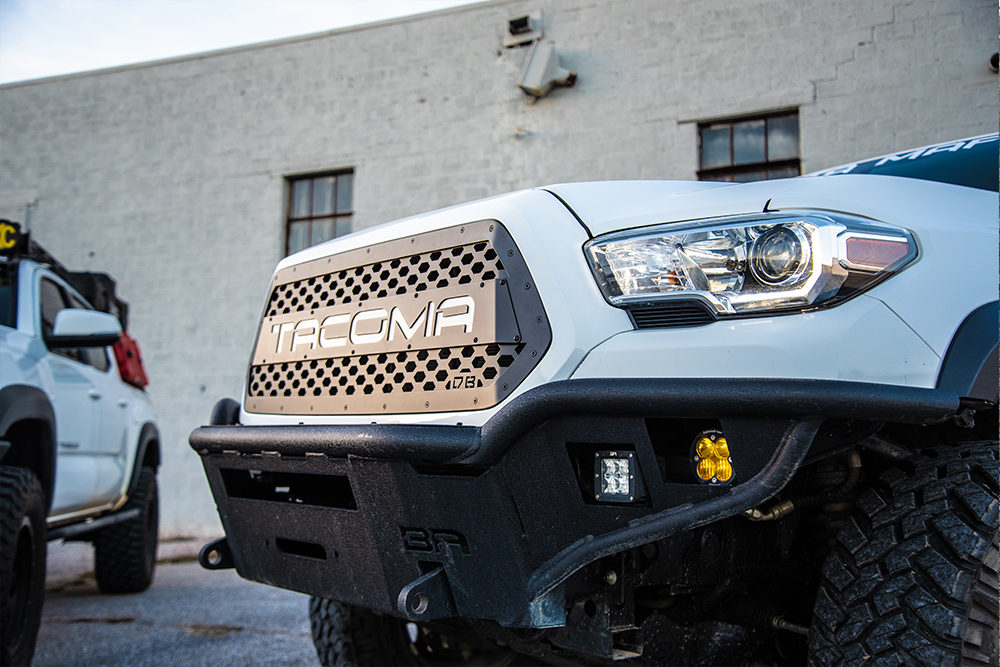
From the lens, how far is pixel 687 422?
1663mm

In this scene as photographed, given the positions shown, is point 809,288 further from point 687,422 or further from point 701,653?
point 701,653

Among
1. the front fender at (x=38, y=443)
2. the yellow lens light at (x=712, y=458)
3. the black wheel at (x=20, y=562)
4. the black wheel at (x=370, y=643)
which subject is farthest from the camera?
the front fender at (x=38, y=443)

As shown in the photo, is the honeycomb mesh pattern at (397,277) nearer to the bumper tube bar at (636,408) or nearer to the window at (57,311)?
the bumper tube bar at (636,408)

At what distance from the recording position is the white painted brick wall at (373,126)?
7.57 m

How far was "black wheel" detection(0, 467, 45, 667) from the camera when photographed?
2.95 m

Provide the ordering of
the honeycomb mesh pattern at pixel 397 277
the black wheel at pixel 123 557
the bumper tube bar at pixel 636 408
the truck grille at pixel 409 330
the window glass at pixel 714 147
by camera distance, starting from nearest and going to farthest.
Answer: the bumper tube bar at pixel 636 408 < the truck grille at pixel 409 330 < the honeycomb mesh pattern at pixel 397 277 < the black wheel at pixel 123 557 < the window glass at pixel 714 147

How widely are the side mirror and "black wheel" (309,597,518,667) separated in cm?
199

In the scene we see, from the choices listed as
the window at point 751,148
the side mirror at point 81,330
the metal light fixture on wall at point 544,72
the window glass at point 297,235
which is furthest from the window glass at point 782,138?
the side mirror at point 81,330

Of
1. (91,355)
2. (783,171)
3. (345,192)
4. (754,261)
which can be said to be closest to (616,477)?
(754,261)

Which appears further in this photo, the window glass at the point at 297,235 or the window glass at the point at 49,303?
the window glass at the point at 297,235

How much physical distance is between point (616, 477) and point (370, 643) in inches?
61.1

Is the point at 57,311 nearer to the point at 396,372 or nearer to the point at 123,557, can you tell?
the point at 123,557

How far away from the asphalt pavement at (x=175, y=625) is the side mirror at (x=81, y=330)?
1.49m

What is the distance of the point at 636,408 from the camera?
157cm
